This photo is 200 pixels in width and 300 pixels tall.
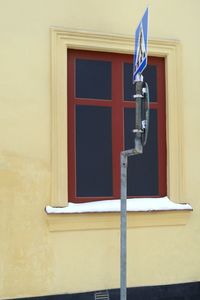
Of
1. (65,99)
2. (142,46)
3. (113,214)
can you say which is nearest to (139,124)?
(142,46)

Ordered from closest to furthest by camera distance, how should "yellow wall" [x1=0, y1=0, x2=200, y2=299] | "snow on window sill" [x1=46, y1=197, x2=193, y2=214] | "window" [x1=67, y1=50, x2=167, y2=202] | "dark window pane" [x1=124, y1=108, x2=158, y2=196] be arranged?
"yellow wall" [x1=0, y1=0, x2=200, y2=299]
"snow on window sill" [x1=46, y1=197, x2=193, y2=214]
"window" [x1=67, y1=50, x2=167, y2=202]
"dark window pane" [x1=124, y1=108, x2=158, y2=196]

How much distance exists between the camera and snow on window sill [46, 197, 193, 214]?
4.31 metres

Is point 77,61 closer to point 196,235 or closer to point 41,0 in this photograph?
point 41,0

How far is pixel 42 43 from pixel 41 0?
1.52ft

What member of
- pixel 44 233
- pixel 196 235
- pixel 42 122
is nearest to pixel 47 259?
pixel 44 233

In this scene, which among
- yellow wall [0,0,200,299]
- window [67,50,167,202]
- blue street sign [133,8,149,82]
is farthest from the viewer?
window [67,50,167,202]

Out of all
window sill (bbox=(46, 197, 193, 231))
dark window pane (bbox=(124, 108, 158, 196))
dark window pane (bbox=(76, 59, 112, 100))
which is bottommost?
window sill (bbox=(46, 197, 193, 231))

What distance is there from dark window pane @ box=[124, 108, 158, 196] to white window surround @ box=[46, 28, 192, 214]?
5.9 inches

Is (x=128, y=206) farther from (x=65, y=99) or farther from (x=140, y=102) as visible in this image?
(x=140, y=102)

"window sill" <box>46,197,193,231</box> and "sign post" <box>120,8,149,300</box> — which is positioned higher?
"sign post" <box>120,8,149,300</box>

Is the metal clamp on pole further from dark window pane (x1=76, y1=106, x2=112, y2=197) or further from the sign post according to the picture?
dark window pane (x1=76, y1=106, x2=112, y2=197)

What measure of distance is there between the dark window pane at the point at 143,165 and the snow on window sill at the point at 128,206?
13 cm

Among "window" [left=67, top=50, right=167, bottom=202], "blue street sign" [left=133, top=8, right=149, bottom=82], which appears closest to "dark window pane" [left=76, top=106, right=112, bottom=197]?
"window" [left=67, top=50, right=167, bottom=202]

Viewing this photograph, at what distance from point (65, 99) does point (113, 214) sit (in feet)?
4.41
